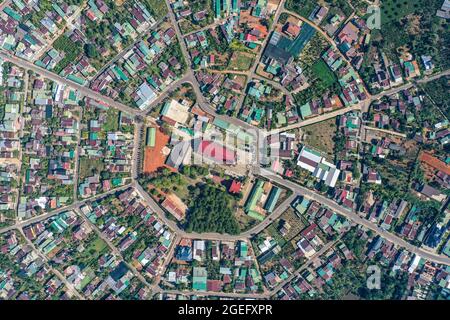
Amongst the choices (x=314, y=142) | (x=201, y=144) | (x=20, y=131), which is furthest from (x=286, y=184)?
(x=20, y=131)

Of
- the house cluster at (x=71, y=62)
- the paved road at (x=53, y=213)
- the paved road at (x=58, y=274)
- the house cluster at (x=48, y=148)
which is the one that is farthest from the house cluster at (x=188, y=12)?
the paved road at (x=58, y=274)

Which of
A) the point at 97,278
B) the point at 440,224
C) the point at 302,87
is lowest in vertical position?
the point at 97,278

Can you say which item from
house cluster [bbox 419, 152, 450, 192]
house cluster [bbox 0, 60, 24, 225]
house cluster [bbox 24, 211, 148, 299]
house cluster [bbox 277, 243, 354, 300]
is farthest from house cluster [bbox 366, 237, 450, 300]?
house cluster [bbox 0, 60, 24, 225]

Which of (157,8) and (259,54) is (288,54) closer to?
(259,54)

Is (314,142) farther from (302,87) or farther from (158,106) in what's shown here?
(158,106)

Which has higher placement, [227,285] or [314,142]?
[314,142]

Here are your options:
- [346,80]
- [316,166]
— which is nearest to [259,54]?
[346,80]

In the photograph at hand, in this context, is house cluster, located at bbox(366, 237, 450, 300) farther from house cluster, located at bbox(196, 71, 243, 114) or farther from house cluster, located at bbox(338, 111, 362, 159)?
house cluster, located at bbox(196, 71, 243, 114)
